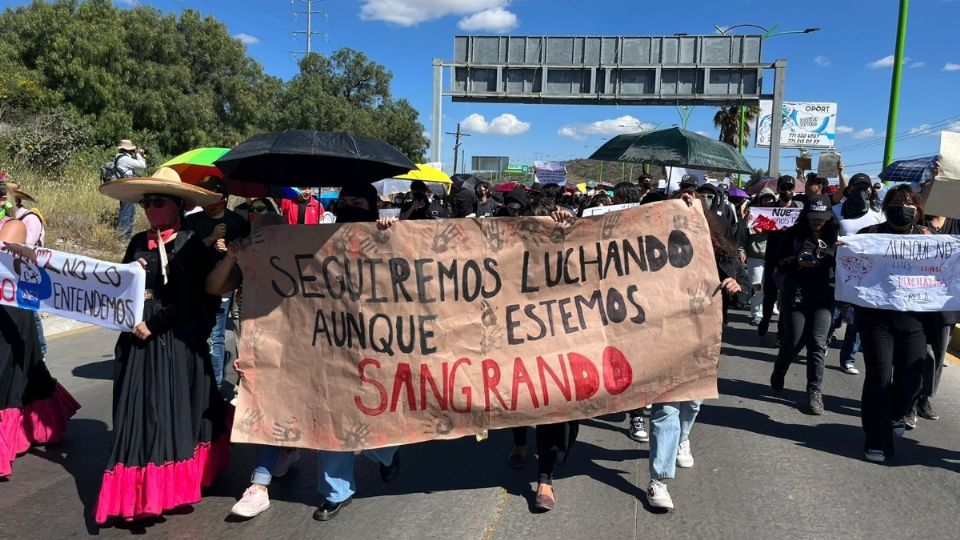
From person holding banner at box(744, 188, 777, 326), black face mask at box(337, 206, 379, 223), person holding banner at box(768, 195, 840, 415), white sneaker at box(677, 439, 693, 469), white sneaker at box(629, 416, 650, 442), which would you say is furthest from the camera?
person holding banner at box(744, 188, 777, 326)

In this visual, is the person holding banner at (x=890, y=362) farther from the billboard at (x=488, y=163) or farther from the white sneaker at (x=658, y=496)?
the billboard at (x=488, y=163)

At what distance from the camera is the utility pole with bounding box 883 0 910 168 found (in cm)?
1320

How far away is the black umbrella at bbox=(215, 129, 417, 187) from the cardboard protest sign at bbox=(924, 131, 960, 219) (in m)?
3.48

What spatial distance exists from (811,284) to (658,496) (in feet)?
9.19

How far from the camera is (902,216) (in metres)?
4.62

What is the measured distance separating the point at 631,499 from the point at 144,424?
2624mm

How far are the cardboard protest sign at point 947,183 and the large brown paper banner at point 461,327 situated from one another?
198cm

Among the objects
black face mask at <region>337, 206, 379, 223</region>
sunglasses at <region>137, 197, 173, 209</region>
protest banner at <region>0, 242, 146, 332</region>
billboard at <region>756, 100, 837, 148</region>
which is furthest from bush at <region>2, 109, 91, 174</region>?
billboard at <region>756, 100, 837, 148</region>

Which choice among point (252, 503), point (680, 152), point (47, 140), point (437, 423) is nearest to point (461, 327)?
point (437, 423)

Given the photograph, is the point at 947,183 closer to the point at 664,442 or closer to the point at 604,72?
the point at 664,442

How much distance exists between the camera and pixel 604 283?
365 centimetres

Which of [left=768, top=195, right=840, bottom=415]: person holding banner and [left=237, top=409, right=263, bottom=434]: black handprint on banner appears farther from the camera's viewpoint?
[left=768, top=195, right=840, bottom=415]: person holding banner

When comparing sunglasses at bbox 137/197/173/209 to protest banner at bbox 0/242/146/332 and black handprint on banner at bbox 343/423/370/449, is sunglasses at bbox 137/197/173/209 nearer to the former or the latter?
protest banner at bbox 0/242/146/332

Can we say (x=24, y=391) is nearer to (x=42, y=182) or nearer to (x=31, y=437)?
(x=31, y=437)
